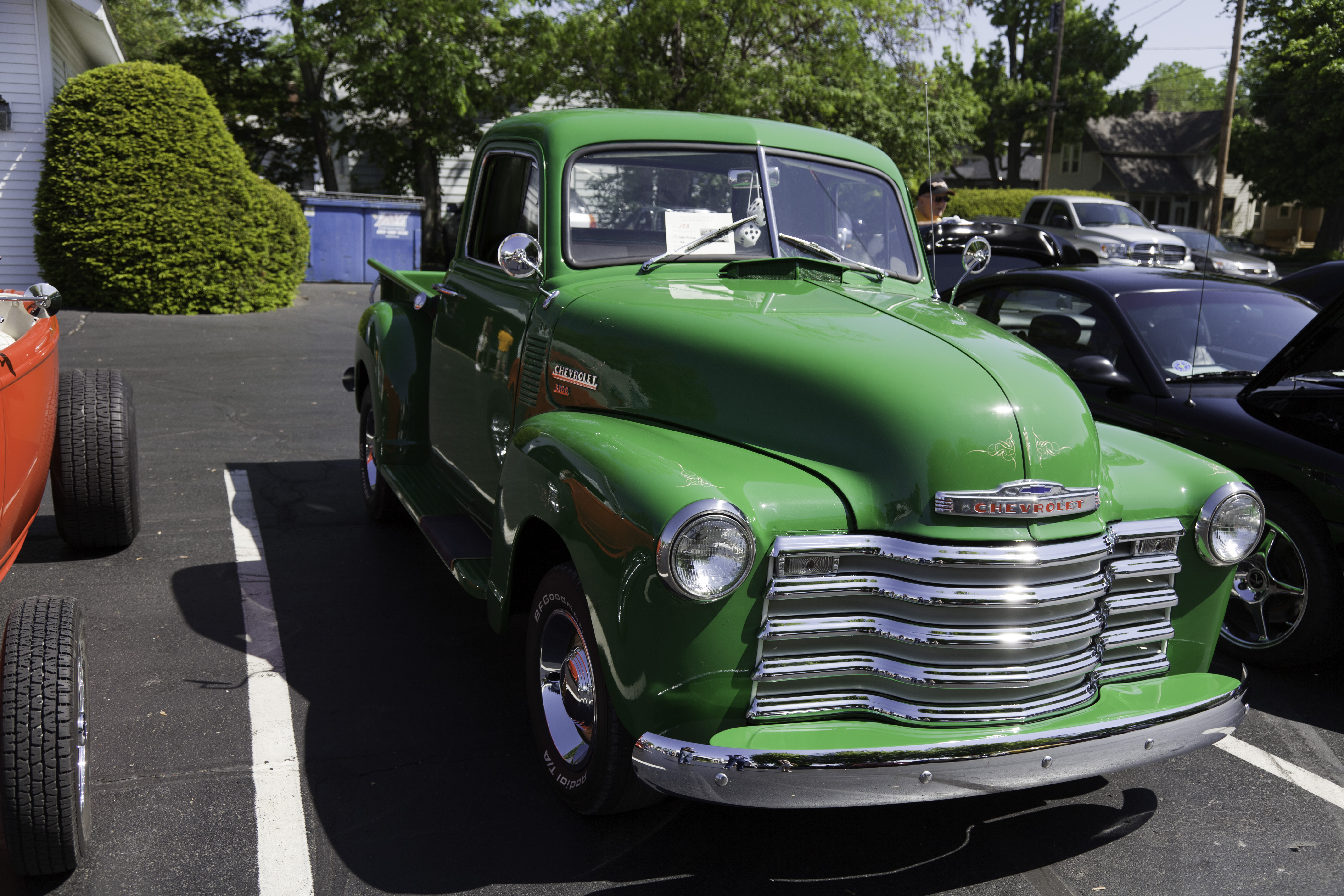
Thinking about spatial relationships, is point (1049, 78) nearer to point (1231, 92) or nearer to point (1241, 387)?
point (1231, 92)

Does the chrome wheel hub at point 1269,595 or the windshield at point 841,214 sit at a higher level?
the windshield at point 841,214

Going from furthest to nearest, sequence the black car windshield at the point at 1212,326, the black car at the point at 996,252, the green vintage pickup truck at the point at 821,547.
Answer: the black car at the point at 996,252
the black car windshield at the point at 1212,326
the green vintage pickup truck at the point at 821,547

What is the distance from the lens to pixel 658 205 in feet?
13.3

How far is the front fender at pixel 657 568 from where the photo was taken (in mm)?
2631

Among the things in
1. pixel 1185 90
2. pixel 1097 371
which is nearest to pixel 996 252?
pixel 1097 371

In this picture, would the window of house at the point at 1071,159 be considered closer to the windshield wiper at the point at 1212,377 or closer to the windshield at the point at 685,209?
the windshield wiper at the point at 1212,377

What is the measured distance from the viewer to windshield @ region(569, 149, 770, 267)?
4.00m

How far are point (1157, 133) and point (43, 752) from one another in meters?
61.8

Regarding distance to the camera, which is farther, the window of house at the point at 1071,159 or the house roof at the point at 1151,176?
the window of house at the point at 1071,159

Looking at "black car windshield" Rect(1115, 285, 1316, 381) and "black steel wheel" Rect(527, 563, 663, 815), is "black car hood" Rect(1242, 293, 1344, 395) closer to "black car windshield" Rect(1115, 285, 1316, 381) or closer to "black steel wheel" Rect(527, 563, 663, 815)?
"black car windshield" Rect(1115, 285, 1316, 381)

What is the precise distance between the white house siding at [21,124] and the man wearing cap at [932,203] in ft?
43.2

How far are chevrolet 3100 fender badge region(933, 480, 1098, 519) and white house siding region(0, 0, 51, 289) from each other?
15.2 metres

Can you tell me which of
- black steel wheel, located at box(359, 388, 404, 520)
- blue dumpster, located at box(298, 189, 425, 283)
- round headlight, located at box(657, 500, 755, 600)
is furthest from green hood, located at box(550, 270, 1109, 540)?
blue dumpster, located at box(298, 189, 425, 283)

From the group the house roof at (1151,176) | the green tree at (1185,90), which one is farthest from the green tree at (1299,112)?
the green tree at (1185,90)
